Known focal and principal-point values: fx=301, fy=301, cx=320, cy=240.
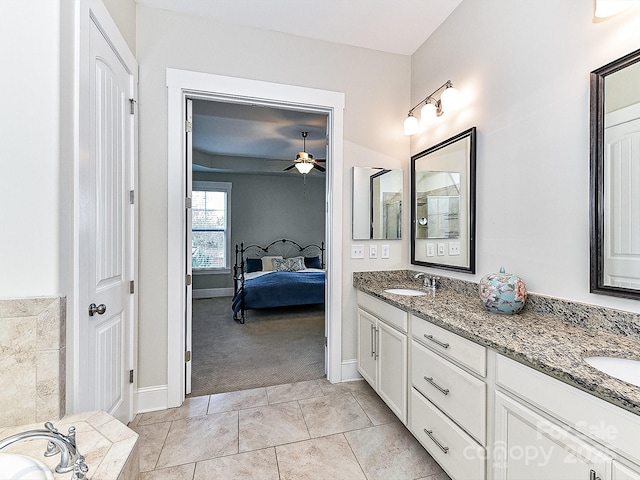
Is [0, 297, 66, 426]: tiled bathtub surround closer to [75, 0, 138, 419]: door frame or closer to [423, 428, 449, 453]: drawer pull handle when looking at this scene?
[75, 0, 138, 419]: door frame

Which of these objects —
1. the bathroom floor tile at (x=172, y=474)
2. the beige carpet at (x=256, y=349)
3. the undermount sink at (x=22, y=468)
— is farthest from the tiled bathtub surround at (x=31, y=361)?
the beige carpet at (x=256, y=349)

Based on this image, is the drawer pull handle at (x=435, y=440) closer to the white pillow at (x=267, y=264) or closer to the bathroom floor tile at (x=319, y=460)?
the bathroom floor tile at (x=319, y=460)

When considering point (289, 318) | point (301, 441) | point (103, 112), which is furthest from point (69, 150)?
point (289, 318)

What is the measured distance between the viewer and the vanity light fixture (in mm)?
2105

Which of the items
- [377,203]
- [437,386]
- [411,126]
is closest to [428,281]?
[377,203]

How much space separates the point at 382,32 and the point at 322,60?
0.53m

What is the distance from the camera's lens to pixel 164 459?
1.72m

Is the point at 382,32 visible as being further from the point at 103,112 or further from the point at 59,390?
the point at 59,390

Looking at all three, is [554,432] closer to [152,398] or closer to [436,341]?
[436,341]

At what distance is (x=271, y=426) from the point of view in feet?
6.65

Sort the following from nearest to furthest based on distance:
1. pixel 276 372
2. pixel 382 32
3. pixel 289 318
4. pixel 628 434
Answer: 1. pixel 628 434
2. pixel 382 32
3. pixel 276 372
4. pixel 289 318

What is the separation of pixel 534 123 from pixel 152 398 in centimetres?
304

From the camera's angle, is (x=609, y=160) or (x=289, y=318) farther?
(x=289, y=318)

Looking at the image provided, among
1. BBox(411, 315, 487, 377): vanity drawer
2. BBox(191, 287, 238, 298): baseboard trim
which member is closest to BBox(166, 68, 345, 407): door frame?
BBox(411, 315, 487, 377): vanity drawer
